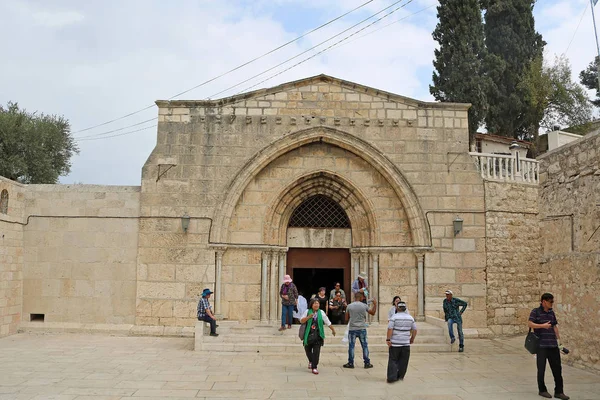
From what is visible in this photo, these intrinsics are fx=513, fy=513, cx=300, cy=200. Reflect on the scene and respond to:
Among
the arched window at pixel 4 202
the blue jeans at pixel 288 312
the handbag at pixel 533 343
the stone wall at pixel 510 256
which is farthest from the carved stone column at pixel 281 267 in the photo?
the handbag at pixel 533 343


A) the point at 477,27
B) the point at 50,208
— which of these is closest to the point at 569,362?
the point at 50,208

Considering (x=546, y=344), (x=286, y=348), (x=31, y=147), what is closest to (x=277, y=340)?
(x=286, y=348)

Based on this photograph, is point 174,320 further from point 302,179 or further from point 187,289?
point 302,179

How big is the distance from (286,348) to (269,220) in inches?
144

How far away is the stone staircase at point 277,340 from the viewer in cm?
1009

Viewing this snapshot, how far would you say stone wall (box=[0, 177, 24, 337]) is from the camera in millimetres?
11500

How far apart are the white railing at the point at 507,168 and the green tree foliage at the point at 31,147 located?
1777 centimetres

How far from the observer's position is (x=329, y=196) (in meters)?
13.3

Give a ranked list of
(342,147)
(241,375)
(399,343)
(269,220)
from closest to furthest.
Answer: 1. (399,343)
2. (241,375)
3. (269,220)
4. (342,147)

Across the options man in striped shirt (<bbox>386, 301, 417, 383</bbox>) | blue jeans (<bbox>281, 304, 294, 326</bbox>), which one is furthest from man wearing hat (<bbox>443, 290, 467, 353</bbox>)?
man in striped shirt (<bbox>386, 301, 417, 383</bbox>)

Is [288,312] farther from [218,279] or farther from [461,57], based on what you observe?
[461,57]

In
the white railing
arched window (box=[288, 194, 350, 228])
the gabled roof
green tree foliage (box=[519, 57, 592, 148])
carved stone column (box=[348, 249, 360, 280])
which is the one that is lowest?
carved stone column (box=[348, 249, 360, 280])

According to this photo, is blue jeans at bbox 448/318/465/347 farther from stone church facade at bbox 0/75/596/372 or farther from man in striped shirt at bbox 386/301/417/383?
man in striped shirt at bbox 386/301/417/383

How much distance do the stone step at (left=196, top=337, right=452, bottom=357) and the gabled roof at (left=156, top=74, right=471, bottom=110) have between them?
5756 mm
